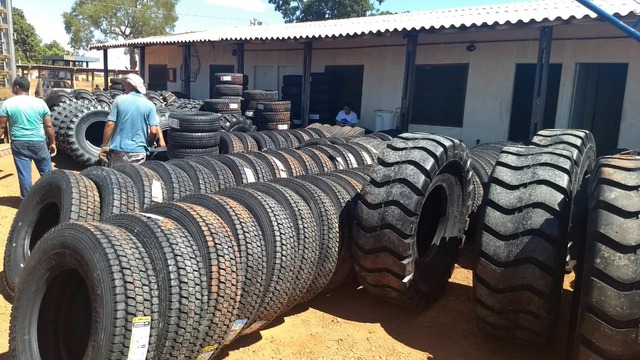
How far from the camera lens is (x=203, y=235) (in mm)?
3293

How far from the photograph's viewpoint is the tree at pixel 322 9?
145 ft

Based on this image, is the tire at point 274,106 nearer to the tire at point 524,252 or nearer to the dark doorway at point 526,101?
the dark doorway at point 526,101

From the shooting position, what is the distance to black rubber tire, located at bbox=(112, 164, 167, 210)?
4.56 meters

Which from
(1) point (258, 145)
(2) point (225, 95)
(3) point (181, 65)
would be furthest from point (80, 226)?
(3) point (181, 65)

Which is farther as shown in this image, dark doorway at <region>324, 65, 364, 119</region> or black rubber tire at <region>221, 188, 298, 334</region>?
dark doorway at <region>324, 65, 364, 119</region>

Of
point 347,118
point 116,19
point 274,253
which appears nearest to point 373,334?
point 274,253

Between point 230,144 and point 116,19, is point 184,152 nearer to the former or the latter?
point 230,144

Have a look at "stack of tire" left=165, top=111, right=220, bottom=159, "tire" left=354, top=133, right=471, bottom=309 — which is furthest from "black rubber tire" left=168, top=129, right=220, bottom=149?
"tire" left=354, top=133, right=471, bottom=309

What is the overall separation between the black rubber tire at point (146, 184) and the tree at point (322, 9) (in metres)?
41.7

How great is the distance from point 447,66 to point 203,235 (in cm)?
1064

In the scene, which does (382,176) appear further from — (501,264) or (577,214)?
(577,214)

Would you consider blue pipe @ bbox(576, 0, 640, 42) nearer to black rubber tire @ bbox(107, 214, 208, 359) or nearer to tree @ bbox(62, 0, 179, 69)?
black rubber tire @ bbox(107, 214, 208, 359)

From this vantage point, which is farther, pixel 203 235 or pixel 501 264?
pixel 501 264

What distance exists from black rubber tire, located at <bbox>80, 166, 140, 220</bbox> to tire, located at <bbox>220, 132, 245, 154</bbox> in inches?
174
